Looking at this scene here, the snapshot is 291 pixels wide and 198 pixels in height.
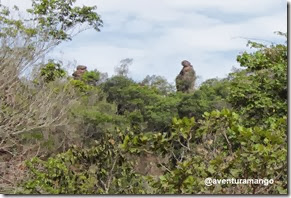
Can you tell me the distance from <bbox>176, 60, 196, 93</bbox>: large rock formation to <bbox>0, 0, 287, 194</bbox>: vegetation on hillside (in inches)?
4.1

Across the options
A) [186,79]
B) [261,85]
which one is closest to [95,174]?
[261,85]

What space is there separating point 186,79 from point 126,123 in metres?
1.21

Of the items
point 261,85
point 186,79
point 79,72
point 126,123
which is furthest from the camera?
point 79,72

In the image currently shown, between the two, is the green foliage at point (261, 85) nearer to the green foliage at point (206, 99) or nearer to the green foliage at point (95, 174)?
the green foliage at point (206, 99)

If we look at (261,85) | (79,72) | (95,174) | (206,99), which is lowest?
(95,174)

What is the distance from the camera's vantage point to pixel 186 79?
5504 mm

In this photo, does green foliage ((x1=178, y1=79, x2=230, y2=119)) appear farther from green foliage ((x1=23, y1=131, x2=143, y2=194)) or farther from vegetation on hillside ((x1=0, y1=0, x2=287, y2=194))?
green foliage ((x1=23, y1=131, x2=143, y2=194))

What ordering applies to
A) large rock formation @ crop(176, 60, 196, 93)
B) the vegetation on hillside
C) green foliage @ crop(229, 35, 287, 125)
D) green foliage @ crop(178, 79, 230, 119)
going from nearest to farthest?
the vegetation on hillside
green foliage @ crop(229, 35, 287, 125)
large rock formation @ crop(176, 60, 196, 93)
green foliage @ crop(178, 79, 230, 119)

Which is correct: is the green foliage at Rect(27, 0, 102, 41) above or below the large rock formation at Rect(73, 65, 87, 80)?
above

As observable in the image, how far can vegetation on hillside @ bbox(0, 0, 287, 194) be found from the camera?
245 cm

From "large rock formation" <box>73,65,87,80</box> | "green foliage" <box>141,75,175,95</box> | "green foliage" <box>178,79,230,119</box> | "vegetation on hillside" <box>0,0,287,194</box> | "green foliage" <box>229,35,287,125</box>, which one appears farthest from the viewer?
"large rock formation" <box>73,65,87,80</box>

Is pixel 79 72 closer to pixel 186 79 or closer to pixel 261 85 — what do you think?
pixel 186 79

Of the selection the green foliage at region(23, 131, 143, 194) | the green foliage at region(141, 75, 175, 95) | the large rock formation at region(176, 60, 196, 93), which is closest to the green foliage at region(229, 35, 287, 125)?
the large rock formation at region(176, 60, 196, 93)

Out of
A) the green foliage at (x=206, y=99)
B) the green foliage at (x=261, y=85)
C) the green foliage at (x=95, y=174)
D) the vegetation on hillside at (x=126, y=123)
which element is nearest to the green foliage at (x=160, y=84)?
the vegetation on hillside at (x=126, y=123)
